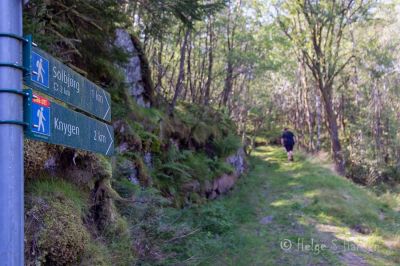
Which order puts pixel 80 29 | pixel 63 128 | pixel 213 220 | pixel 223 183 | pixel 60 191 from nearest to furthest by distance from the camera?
pixel 63 128 < pixel 60 191 < pixel 80 29 < pixel 213 220 < pixel 223 183

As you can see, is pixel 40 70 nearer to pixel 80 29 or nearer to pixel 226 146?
pixel 80 29

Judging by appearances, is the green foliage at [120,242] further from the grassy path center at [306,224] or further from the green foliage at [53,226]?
the grassy path center at [306,224]

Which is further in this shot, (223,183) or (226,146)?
(226,146)

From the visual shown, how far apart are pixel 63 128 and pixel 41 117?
391mm

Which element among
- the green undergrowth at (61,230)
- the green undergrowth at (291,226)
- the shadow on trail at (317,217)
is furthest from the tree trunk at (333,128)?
the green undergrowth at (61,230)

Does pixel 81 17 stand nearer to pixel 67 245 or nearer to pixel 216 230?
pixel 67 245

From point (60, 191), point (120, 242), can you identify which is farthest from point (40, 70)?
point (120, 242)

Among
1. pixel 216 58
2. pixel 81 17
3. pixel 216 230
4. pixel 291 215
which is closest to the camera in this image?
pixel 81 17

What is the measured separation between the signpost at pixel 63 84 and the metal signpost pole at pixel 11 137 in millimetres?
175

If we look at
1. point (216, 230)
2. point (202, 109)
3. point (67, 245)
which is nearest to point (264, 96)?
point (202, 109)

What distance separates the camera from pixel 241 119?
26.6 metres

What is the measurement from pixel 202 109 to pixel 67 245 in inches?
521

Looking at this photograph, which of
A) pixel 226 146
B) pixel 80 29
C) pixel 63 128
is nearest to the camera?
pixel 63 128

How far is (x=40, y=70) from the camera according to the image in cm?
233
